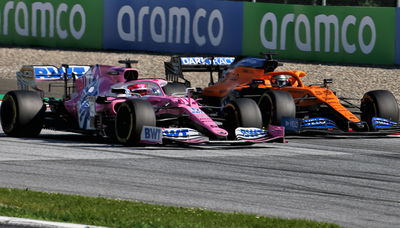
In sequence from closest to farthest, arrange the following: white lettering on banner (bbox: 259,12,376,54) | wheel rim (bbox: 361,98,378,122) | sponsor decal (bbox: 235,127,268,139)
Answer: sponsor decal (bbox: 235,127,268,139), wheel rim (bbox: 361,98,378,122), white lettering on banner (bbox: 259,12,376,54)

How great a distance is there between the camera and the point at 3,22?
32594 mm

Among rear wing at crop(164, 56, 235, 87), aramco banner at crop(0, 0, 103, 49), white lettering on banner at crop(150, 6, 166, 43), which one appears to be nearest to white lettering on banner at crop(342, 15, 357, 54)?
rear wing at crop(164, 56, 235, 87)

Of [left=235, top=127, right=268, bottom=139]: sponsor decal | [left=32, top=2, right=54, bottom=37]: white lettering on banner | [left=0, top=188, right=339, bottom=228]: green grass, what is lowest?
[left=0, top=188, right=339, bottom=228]: green grass

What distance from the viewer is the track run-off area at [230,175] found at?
10.9 metres

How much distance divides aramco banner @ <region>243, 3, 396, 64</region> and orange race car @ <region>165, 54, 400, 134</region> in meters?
6.19

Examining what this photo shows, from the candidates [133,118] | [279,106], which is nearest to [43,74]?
[133,118]

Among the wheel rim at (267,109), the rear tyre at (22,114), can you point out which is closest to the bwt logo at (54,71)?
the rear tyre at (22,114)

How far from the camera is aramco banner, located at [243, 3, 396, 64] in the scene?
86.4ft

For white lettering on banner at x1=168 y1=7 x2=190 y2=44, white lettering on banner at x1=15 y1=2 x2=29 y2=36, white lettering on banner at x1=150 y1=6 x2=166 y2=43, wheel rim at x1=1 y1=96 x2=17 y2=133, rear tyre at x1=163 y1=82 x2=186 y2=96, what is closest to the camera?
wheel rim at x1=1 y1=96 x2=17 y2=133

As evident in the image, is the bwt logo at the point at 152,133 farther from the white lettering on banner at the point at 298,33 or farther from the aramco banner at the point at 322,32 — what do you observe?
the white lettering on banner at the point at 298,33

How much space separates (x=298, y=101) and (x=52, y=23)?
14.4 metres

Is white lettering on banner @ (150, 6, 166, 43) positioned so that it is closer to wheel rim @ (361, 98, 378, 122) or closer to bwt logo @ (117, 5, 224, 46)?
bwt logo @ (117, 5, 224, 46)

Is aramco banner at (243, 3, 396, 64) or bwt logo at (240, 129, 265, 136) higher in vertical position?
aramco banner at (243, 3, 396, 64)

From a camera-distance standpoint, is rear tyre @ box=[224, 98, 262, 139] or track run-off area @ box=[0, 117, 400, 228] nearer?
track run-off area @ box=[0, 117, 400, 228]
